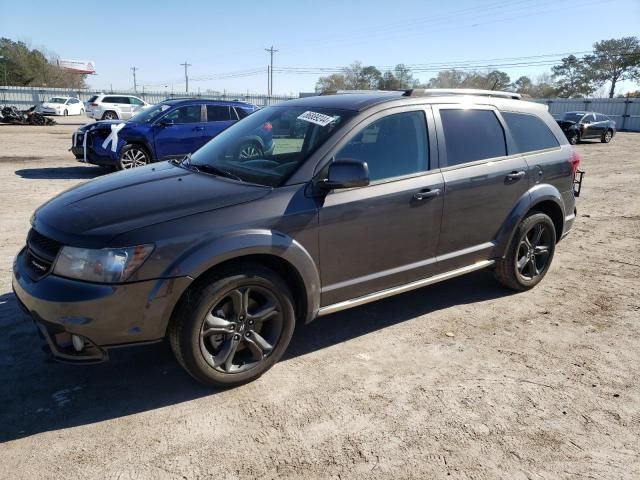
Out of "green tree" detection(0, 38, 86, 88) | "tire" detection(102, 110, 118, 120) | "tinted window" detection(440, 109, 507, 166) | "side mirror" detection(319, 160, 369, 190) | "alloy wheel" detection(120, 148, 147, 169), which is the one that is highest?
"green tree" detection(0, 38, 86, 88)

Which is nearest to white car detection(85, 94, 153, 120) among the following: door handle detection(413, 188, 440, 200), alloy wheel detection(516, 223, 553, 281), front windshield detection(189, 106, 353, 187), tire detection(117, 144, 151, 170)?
tire detection(117, 144, 151, 170)

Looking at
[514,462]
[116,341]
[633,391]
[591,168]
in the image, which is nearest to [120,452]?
[116,341]

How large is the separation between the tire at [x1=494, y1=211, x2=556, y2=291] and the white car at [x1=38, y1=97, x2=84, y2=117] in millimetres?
38235

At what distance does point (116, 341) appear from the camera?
278 centimetres

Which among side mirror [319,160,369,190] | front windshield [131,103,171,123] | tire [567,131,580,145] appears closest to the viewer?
side mirror [319,160,369,190]

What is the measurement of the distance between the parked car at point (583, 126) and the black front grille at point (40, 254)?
964 inches

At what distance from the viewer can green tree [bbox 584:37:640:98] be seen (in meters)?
65.8

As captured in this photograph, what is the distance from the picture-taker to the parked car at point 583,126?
23.6 m

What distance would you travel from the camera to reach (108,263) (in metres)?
2.70

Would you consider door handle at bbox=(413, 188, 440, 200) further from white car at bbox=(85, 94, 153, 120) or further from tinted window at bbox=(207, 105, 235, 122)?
white car at bbox=(85, 94, 153, 120)

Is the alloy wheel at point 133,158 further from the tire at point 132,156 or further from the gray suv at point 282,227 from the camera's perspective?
the gray suv at point 282,227

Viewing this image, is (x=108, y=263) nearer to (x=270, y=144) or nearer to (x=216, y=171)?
(x=216, y=171)

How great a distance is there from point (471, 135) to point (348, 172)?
1.58 metres

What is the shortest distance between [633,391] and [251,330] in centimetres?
253
